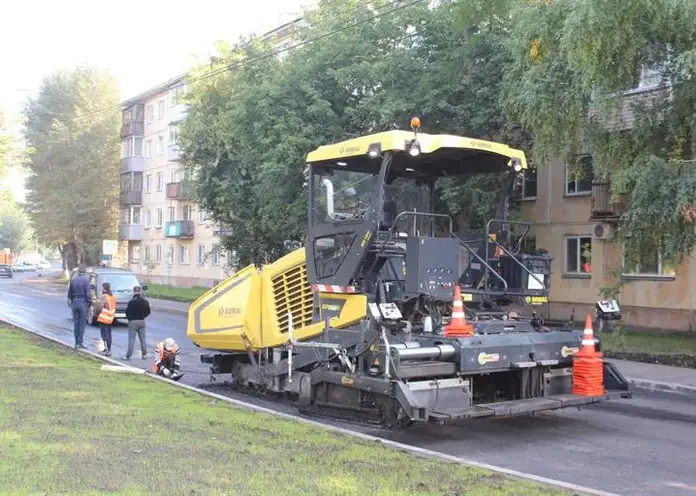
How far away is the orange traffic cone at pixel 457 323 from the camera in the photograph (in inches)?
314

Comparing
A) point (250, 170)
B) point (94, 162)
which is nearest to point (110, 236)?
point (94, 162)

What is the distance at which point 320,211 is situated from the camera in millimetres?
9305

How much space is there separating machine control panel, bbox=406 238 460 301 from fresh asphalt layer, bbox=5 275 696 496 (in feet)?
5.30

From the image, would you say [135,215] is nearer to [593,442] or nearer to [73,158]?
[73,158]

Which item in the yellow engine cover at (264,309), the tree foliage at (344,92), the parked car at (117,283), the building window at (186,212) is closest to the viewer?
the yellow engine cover at (264,309)

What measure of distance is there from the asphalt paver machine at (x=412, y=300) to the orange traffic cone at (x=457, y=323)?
0.21 feet

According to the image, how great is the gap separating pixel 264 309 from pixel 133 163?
182 ft

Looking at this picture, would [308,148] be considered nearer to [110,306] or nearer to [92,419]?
[110,306]

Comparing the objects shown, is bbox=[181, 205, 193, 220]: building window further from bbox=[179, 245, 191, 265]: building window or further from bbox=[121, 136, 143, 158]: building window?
bbox=[121, 136, 143, 158]: building window

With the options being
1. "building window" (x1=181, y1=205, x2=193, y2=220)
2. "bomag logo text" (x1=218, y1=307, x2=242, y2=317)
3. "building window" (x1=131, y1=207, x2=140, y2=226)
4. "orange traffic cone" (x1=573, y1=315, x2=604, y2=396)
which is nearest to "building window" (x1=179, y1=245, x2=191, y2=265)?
"building window" (x1=181, y1=205, x2=193, y2=220)

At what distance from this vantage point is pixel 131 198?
63.1 m

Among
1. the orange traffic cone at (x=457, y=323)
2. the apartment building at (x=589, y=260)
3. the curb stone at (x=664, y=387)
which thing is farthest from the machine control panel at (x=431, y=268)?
the apartment building at (x=589, y=260)

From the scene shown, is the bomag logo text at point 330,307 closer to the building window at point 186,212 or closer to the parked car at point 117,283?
the parked car at point 117,283

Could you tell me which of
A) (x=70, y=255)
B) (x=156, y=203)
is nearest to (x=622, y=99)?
(x=156, y=203)
